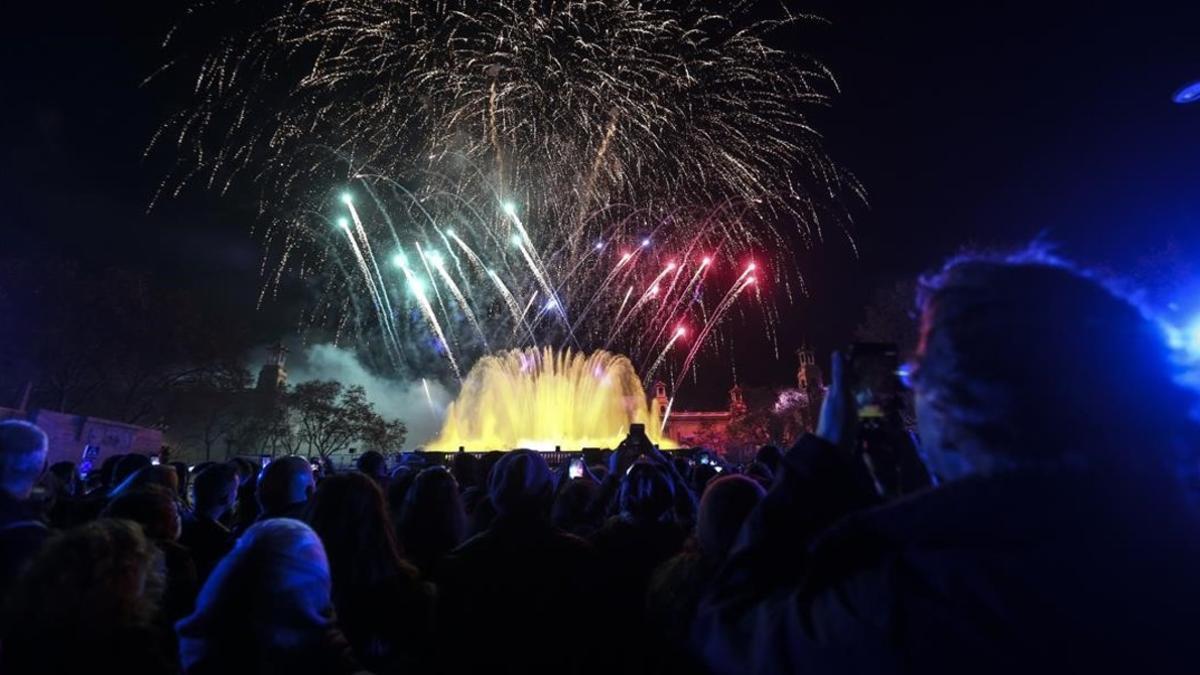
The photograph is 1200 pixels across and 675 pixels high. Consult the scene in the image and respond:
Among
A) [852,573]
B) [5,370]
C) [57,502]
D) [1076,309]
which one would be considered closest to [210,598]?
[852,573]

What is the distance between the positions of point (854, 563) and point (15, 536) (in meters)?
4.11

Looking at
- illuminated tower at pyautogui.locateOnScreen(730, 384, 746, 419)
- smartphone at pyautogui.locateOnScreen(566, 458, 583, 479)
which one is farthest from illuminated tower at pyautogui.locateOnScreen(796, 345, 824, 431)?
smartphone at pyautogui.locateOnScreen(566, 458, 583, 479)

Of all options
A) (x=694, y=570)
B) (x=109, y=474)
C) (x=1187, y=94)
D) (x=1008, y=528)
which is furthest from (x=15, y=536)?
(x=1187, y=94)

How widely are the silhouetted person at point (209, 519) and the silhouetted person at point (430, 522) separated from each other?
1578 millimetres

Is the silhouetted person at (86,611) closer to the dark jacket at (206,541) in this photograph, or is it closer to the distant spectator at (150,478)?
the dark jacket at (206,541)

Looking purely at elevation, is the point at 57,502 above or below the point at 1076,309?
below

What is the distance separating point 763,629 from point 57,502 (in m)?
7.85

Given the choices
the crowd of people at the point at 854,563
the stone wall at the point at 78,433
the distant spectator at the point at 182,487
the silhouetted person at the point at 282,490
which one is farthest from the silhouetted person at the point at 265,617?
the stone wall at the point at 78,433

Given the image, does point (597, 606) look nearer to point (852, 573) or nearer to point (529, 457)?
point (529, 457)

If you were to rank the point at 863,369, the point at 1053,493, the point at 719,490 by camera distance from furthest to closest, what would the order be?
the point at 719,490, the point at 863,369, the point at 1053,493

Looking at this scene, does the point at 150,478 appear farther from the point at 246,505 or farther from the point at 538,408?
the point at 538,408

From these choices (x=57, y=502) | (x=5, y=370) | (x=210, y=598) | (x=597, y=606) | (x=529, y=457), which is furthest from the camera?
(x=5, y=370)

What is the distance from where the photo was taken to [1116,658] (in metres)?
1.06

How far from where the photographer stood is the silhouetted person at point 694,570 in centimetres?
291
